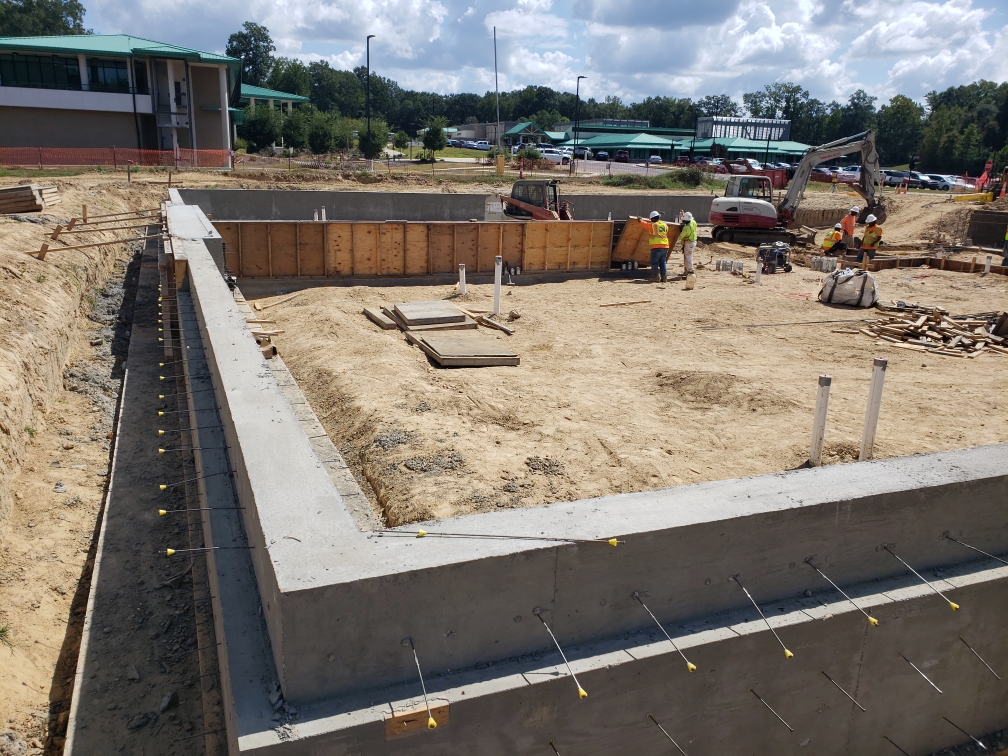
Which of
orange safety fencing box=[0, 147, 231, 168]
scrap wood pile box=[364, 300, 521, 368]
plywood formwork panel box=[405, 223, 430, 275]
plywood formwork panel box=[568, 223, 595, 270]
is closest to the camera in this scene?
scrap wood pile box=[364, 300, 521, 368]

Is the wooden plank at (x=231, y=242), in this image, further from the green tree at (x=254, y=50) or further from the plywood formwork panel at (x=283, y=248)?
the green tree at (x=254, y=50)

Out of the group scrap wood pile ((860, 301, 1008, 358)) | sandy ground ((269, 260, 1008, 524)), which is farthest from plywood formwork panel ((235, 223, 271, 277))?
scrap wood pile ((860, 301, 1008, 358))

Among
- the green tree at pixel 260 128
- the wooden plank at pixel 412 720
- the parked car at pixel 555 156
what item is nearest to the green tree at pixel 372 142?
the green tree at pixel 260 128

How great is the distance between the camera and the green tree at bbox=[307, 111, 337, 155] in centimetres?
5409

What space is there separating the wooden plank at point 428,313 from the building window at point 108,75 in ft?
134

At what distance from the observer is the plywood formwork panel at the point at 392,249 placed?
18.4 meters

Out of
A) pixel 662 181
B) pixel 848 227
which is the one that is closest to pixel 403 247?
pixel 848 227

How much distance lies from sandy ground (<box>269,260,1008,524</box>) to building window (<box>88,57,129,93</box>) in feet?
125

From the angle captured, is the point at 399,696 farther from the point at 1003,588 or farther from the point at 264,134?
the point at 264,134

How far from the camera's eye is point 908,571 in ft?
16.6

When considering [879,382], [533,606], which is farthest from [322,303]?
[533,606]

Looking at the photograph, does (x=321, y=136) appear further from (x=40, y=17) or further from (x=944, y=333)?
(x=40, y=17)

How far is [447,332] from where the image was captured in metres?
12.7

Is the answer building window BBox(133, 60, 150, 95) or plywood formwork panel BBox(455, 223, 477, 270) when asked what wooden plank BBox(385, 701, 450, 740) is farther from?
building window BBox(133, 60, 150, 95)
